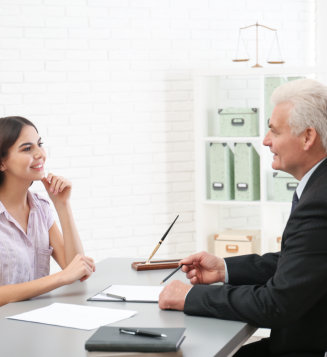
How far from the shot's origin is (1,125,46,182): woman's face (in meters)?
2.80

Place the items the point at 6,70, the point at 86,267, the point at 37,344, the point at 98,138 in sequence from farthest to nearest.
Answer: the point at 98,138 → the point at 6,70 → the point at 86,267 → the point at 37,344

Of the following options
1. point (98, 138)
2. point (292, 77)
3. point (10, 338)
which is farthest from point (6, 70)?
point (10, 338)

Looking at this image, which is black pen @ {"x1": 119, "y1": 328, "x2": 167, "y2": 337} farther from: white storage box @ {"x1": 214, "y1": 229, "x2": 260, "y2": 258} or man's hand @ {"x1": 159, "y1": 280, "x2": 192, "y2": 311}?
white storage box @ {"x1": 214, "y1": 229, "x2": 260, "y2": 258}

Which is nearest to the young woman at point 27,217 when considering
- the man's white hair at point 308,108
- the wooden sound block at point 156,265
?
the wooden sound block at point 156,265

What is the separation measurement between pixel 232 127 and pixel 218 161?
0.25m

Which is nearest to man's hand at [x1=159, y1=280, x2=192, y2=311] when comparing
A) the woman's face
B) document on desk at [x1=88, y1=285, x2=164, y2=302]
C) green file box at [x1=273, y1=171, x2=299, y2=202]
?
document on desk at [x1=88, y1=285, x2=164, y2=302]

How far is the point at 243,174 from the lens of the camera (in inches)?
180

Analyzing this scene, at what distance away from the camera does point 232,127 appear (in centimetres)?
458

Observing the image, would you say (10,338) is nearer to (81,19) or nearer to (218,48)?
(81,19)

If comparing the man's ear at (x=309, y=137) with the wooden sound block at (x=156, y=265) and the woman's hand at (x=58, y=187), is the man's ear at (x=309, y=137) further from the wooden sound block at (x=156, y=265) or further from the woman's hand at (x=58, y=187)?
the woman's hand at (x=58, y=187)

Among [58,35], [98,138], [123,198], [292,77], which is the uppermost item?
[58,35]

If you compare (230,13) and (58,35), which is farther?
(230,13)

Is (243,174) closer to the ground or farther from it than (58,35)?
closer to the ground

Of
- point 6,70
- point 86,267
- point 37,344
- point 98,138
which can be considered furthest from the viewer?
point 98,138
